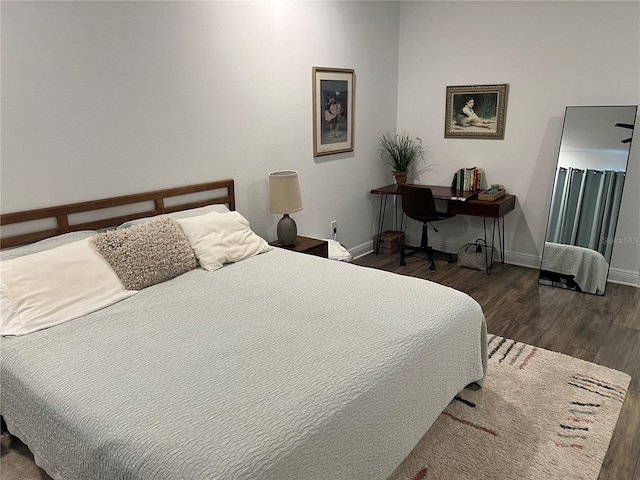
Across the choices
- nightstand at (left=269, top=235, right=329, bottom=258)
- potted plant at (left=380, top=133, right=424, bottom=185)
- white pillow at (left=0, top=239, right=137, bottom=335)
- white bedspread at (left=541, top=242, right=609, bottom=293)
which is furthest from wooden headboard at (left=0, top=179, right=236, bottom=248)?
white bedspread at (left=541, top=242, right=609, bottom=293)

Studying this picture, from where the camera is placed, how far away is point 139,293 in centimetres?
243

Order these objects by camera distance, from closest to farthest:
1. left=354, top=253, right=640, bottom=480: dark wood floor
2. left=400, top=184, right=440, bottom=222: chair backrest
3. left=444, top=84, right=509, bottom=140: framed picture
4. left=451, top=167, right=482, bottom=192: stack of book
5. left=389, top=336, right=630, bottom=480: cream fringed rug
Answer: left=389, top=336, right=630, bottom=480: cream fringed rug, left=354, top=253, right=640, bottom=480: dark wood floor, left=400, top=184, right=440, bottom=222: chair backrest, left=444, top=84, right=509, bottom=140: framed picture, left=451, top=167, right=482, bottom=192: stack of book

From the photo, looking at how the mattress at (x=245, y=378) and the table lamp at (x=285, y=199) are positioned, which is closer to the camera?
the mattress at (x=245, y=378)

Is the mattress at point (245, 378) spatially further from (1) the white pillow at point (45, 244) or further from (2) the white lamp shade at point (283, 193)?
(2) the white lamp shade at point (283, 193)

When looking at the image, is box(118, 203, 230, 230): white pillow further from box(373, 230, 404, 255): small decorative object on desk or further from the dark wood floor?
box(373, 230, 404, 255): small decorative object on desk

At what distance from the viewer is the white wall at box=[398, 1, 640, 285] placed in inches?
149

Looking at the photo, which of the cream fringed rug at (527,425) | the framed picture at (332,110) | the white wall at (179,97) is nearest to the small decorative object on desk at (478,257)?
the white wall at (179,97)

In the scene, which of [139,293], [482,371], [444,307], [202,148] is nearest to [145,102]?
[202,148]

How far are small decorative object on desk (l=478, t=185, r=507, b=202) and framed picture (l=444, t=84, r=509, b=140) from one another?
0.48 m

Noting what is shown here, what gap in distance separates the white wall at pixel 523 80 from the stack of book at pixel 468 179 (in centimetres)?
12

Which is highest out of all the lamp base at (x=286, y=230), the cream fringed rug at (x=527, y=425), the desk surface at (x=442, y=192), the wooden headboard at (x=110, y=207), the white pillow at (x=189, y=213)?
the wooden headboard at (x=110, y=207)

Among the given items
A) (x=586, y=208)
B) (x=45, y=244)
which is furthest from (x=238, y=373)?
(x=586, y=208)

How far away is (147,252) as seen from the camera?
2.53m

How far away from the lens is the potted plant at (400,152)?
4883mm
